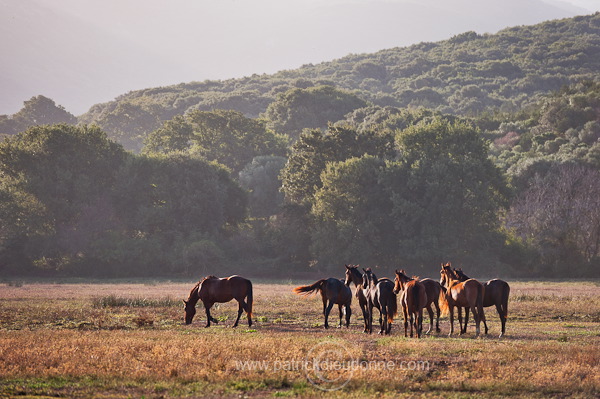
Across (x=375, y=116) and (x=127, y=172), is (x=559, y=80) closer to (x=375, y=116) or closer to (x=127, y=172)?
(x=375, y=116)

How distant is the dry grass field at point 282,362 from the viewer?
45.4 feet

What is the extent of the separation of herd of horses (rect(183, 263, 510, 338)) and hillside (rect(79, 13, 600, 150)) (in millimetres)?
100831

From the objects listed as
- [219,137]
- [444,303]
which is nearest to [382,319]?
[444,303]

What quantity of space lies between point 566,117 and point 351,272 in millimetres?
73446

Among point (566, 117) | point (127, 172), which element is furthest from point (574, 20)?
point (127, 172)

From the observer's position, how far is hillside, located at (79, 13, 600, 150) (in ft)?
457

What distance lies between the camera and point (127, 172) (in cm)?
6975

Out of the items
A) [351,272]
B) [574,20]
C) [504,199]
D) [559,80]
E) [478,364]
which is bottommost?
[478,364]

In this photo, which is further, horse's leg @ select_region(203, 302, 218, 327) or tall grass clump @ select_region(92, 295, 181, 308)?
tall grass clump @ select_region(92, 295, 181, 308)

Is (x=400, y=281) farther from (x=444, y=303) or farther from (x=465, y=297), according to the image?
(x=465, y=297)

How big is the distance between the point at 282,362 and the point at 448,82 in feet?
503

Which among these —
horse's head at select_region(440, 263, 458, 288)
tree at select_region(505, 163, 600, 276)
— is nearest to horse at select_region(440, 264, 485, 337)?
horse's head at select_region(440, 263, 458, 288)

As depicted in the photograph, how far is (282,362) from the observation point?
1570 centimetres

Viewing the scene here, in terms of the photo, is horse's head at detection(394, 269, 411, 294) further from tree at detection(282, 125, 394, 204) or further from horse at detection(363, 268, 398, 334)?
tree at detection(282, 125, 394, 204)
